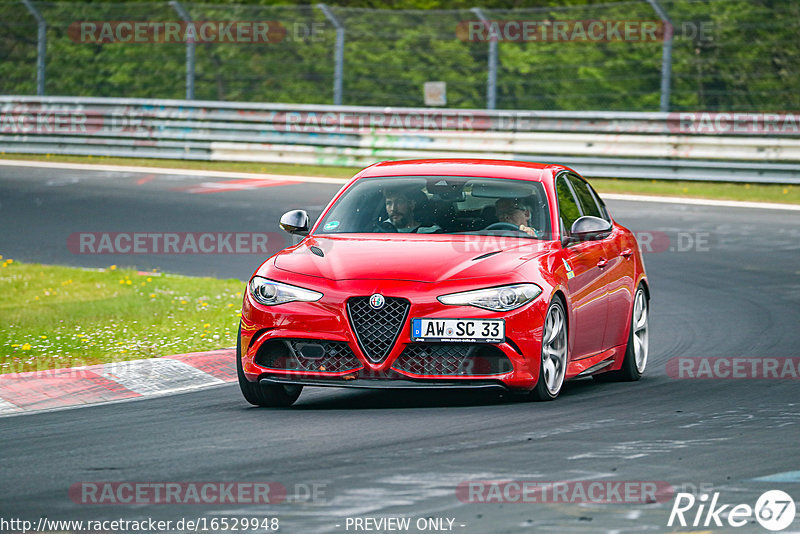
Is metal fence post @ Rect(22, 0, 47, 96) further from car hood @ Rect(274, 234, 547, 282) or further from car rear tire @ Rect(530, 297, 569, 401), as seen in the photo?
car rear tire @ Rect(530, 297, 569, 401)

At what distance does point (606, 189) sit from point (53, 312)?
11.9 m

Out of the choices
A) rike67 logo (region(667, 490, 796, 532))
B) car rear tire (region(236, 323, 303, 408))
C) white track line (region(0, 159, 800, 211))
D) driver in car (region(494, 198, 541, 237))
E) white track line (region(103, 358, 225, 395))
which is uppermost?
A: driver in car (region(494, 198, 541, 237))

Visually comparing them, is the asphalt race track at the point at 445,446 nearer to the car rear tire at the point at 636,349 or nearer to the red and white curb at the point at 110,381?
the car rear tire at the point at 636,349

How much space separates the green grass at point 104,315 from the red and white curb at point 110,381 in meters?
0.40

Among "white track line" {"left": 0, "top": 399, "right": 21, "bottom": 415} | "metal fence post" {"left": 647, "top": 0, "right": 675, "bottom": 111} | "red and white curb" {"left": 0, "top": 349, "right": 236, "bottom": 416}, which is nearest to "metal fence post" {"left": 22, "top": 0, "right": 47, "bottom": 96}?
"metal fence post" {"left": 647, "top": 0, "right": 675, "bottom": 111}

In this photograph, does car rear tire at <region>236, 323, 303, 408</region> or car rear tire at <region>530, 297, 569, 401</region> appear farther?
car rear tire at <region>236, 323, 303, 408</region>

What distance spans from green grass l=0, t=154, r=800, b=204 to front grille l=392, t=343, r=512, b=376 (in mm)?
14081

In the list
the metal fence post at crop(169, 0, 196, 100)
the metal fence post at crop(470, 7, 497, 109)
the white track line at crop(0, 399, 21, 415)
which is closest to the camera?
the white track line at crop(0, 399, 21, 415)

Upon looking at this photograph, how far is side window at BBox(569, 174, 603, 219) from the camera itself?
1008cm

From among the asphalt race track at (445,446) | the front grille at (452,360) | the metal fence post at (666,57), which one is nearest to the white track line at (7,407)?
the asphalt race track at (445,446)

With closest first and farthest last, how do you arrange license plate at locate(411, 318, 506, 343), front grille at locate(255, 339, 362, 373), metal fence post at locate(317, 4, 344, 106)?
license plate at locate(411, 318, 506, 343) → front grille at locate(255, 339, 362, 373) → metal fence post at locate(317, 4, 344, 106)

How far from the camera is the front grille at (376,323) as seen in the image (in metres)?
8.02

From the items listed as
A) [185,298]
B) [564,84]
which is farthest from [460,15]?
[185,298]

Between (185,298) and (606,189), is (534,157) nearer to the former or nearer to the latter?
(606,189)
